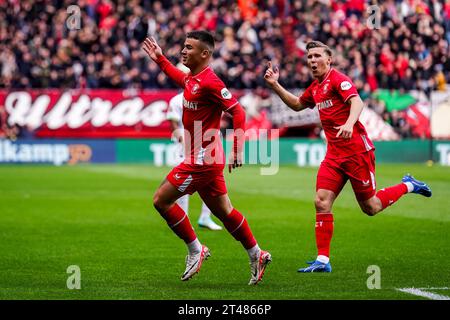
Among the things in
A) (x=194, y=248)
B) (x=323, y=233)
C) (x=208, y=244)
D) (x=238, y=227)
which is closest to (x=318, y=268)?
(x=323, y=233)

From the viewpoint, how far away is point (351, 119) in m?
9.89

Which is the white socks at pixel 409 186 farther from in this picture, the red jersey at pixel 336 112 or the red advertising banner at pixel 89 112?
the red advertising banner at pixel 89 112

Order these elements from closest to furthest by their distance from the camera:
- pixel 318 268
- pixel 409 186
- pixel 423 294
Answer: pixel 423 294
pixel 318 268
pixel 409 186

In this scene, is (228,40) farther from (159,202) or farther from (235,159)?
(235,159)

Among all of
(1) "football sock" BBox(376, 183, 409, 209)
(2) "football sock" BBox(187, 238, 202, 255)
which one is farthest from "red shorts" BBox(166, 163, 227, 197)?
(1) "football sock" BBox(376, 183, 409, 209)

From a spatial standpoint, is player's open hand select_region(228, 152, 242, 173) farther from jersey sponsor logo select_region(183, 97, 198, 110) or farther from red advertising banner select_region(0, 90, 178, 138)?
red advertising banner select_region(0, 90, 178, 138)

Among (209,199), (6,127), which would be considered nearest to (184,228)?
(209,199)

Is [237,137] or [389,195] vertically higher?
[237,137]

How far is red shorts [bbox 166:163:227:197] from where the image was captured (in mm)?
9398

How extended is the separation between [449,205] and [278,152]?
14.4 meters

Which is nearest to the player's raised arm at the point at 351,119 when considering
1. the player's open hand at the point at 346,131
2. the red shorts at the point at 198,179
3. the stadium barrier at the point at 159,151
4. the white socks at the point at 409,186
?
the player's open hand at the point at 346,131

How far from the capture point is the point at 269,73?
1059 centimetres

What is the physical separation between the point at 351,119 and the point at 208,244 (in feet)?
12.6

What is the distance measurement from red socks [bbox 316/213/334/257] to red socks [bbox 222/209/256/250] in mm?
997
